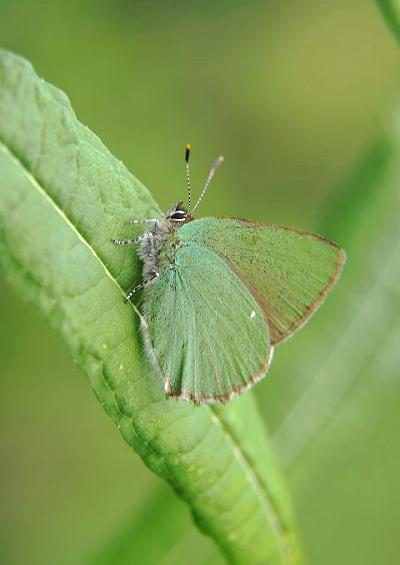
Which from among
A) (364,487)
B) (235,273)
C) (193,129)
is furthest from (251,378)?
(193,129)

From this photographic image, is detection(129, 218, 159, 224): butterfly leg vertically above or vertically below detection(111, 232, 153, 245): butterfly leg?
above

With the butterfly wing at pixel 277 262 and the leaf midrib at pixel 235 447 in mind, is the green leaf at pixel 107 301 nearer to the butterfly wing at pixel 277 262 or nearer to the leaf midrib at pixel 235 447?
the leaf midrib at pixel 235 447

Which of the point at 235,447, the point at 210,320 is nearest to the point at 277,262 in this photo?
the point at 210,320

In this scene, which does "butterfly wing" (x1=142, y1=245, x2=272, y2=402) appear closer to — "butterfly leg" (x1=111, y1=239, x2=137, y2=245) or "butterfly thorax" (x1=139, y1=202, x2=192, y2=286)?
"butterfly thorax" (x1=139, y1=202, x2=192, y2=286)

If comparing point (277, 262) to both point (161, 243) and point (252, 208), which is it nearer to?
point (161, 243)

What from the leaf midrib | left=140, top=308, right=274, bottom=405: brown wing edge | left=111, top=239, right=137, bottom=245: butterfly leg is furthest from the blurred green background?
left=111, top=239, right=137, bottom=245: butterfly leg

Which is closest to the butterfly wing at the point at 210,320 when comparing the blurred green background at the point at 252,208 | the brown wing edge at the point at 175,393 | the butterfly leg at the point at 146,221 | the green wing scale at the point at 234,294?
the green wing scale at the point at 234,294
